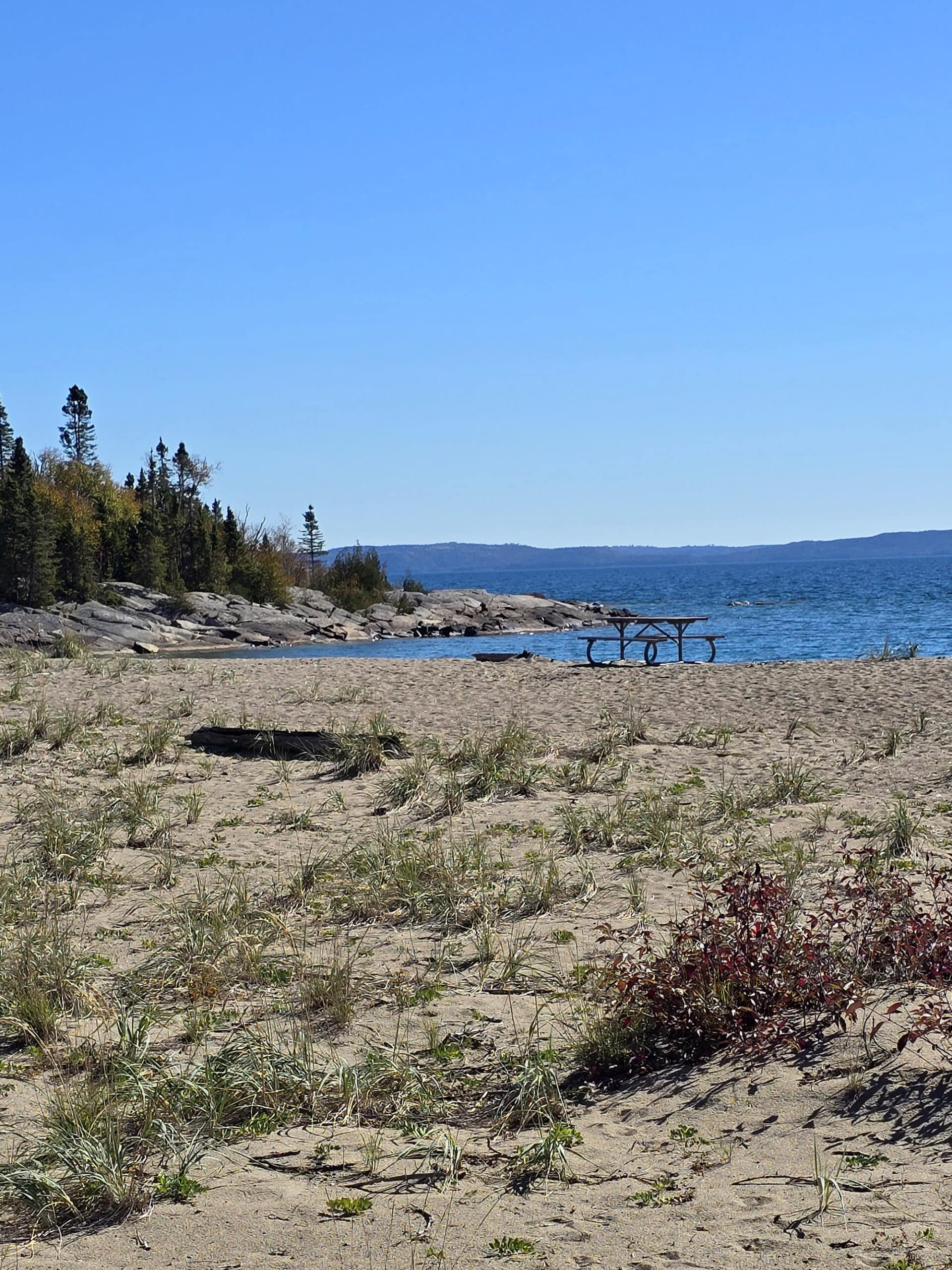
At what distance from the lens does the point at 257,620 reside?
54531mm

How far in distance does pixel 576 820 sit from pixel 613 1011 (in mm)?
4032

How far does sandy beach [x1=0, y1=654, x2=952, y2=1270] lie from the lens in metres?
3.81

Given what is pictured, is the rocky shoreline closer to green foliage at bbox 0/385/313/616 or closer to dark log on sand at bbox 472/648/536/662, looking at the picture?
green foliage at bbox 0/385/313/616

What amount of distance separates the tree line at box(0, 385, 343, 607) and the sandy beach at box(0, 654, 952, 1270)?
39804 mm

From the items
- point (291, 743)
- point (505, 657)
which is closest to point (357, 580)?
point (505, 657)

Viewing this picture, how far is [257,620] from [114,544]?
11213mm

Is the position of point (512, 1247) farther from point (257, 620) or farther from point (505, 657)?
point (257, 620)

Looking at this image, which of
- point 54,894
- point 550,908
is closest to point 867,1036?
→ point 550,908

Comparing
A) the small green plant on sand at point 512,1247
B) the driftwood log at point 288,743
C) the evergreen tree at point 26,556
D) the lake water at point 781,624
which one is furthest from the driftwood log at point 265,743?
the evergreen tree at point 26,556

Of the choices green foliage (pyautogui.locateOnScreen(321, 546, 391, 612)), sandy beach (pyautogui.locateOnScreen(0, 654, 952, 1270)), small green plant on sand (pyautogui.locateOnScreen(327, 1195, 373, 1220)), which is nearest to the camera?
sandy beach (pyautogui.locateOnScreen(0, 654, 952, 1270))

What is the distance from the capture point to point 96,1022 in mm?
5727

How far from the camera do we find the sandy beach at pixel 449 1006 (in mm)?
3812

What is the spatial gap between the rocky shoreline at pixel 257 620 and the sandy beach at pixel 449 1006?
30417mm

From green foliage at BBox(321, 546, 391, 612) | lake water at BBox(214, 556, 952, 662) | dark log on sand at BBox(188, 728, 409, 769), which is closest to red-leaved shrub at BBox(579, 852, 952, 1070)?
dark log on sand at BBox(188, 728, 409, 769)
